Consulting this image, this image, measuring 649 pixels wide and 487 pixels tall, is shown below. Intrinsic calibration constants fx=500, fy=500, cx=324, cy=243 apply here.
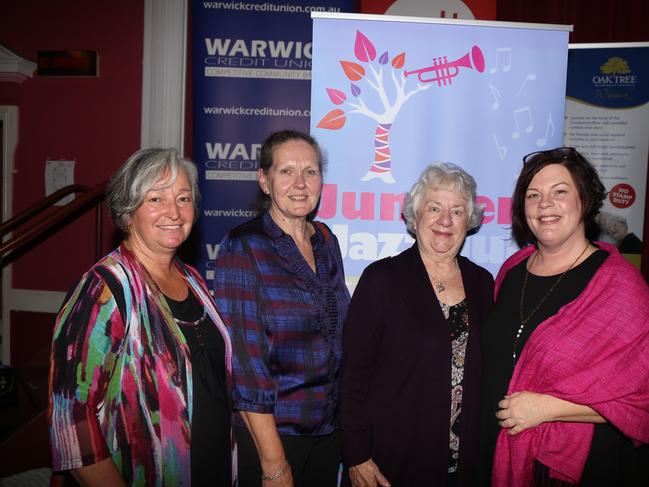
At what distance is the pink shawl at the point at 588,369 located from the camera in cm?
164

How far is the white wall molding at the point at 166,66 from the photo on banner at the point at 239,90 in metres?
0.39

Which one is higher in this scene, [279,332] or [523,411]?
[279,332]

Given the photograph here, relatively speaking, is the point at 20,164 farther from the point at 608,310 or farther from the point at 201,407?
the point at 608,310

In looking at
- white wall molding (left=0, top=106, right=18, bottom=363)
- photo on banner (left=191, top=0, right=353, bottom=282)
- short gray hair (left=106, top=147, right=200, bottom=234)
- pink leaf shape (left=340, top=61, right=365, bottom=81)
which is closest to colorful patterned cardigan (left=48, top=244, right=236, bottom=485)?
short gray hair (left=106, top=147, right=200, bottom=234)

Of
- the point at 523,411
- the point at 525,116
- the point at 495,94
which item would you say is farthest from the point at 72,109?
Answer: the point at 523,411

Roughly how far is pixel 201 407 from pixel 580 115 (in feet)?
13.0

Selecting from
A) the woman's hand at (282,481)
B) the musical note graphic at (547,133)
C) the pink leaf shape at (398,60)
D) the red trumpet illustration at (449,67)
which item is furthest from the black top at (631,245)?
the woman's hand at (282,481)

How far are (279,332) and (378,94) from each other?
56.2 inches

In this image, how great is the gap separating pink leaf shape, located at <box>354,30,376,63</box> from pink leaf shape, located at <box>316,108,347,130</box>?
0.99 feet

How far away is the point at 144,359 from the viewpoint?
4.81ft

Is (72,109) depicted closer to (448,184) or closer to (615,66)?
(448,184)

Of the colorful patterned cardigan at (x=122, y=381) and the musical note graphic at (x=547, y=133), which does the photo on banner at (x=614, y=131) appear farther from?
the colorful patterned cardigan at (x=122, y=381)

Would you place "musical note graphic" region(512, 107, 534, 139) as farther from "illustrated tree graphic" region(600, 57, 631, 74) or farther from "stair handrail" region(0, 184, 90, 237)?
"stair handrail" region(0, 184, 90, 237)

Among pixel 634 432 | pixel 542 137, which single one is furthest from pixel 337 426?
pixel 542 137
